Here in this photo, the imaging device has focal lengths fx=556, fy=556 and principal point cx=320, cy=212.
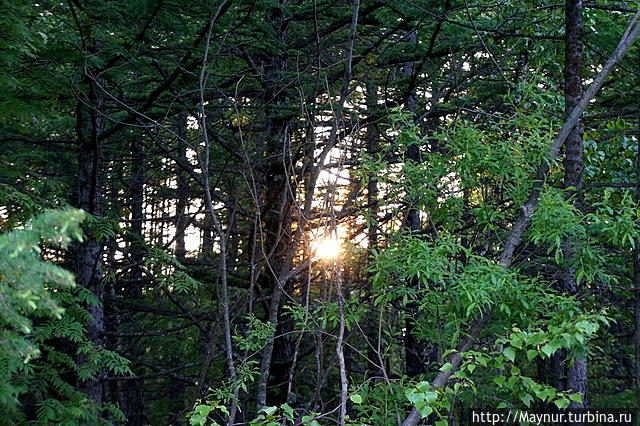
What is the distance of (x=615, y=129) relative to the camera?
7070 millimetres

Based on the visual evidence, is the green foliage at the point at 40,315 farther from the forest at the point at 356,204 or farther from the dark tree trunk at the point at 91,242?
the dark tree trunk at the point at 91,242

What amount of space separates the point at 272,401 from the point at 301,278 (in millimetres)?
1967

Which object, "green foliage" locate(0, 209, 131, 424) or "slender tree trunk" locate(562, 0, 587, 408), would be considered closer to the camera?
"green foliage" locate(0, 209, 131, 424)

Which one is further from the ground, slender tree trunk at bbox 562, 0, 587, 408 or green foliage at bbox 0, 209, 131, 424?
slender tree trunk at bbox 562, 0, 587, 408

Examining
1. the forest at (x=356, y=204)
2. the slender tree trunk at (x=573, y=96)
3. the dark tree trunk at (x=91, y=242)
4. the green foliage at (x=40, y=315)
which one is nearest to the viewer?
the green foliage at (x=40, y=315)

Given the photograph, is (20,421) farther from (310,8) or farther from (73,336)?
(310,8)

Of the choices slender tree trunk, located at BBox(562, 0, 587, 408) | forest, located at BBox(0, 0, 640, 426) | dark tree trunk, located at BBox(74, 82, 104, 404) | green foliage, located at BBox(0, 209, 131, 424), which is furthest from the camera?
dark tree trunk, located at BBox(74, 82, 104, 404)

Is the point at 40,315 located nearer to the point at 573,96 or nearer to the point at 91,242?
the point at 91,242

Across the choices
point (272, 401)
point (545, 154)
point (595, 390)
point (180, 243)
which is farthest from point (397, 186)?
point (595, 390)

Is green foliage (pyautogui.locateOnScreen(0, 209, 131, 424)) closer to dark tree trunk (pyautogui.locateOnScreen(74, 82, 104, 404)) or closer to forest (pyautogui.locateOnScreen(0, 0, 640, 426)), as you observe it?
forest (pyautogui.locateOnScreen(0, 0, 640, 426))

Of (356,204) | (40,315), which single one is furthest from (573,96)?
(40,315)

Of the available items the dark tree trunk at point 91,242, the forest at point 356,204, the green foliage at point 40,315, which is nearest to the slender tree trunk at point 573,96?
the forest at point 356,204

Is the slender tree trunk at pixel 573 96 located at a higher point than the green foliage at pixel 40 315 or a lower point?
higher

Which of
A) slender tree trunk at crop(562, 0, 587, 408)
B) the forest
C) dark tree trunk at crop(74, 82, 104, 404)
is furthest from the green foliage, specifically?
slender tree trunk at crop(562, 0, 587, 408)
